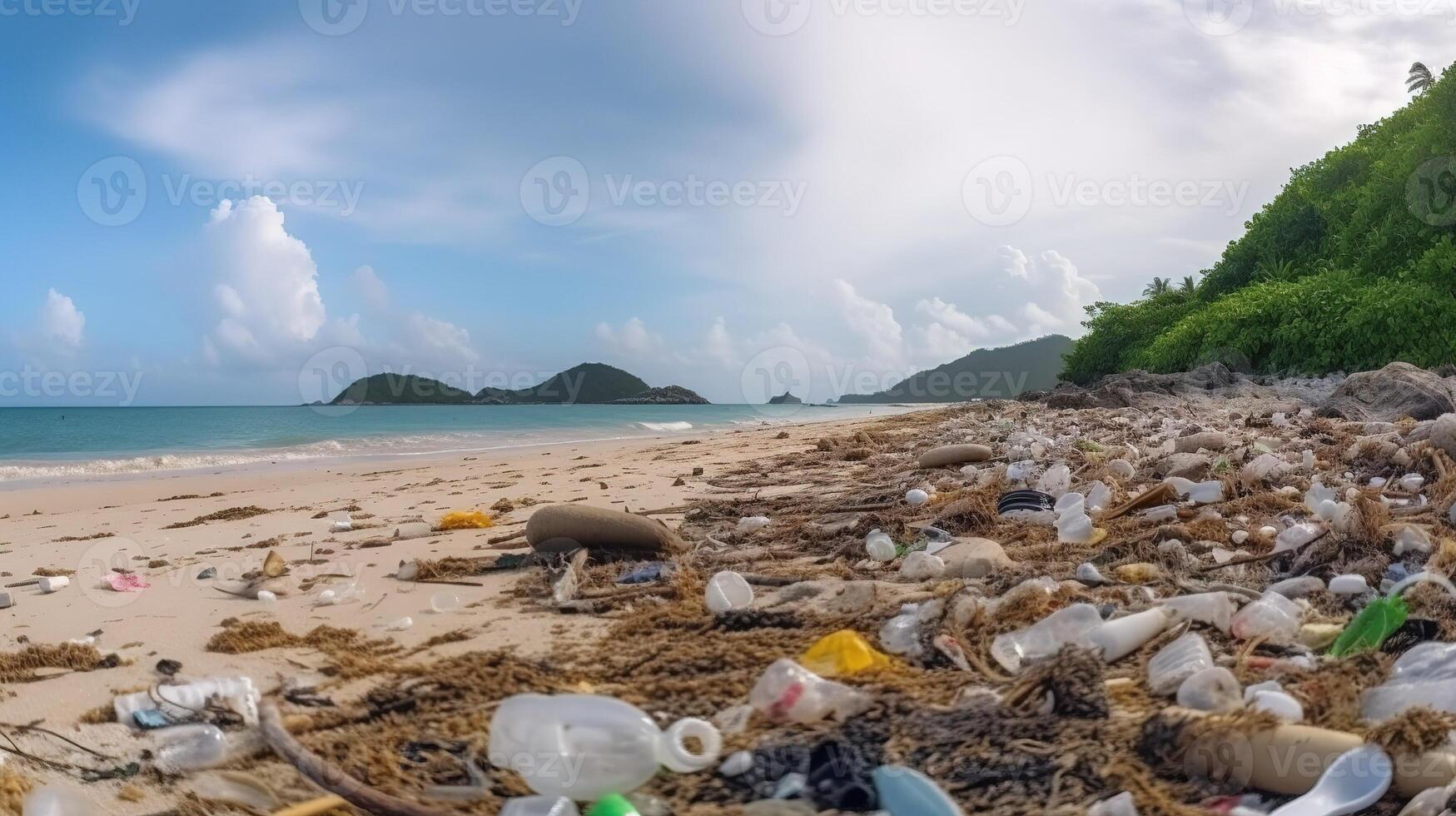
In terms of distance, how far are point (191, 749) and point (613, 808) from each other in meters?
1.23

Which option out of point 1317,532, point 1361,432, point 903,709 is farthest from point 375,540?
point 1361,432

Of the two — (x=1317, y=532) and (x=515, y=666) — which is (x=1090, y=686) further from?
(x=1317, y=532)

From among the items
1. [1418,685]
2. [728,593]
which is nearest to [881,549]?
[728,593]

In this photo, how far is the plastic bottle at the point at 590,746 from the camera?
167cm

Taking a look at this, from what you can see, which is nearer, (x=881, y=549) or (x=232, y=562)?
(x=881, y=549)

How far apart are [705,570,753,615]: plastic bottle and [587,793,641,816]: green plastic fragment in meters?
1.34

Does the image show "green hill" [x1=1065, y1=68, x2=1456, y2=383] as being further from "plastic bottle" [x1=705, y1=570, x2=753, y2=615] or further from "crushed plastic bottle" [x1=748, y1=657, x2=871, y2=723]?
"crushed plastic bottle" [x1=748, y1=657, x2=871, y2=723]

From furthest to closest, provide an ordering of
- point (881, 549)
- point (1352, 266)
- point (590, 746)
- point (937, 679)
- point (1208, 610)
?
point (1352, 266) < point (881, 549) < point (1208, 610) < point (937, 679) < point (590, 746)

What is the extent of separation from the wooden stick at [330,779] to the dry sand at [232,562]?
0.25 metres

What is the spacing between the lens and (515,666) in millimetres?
2400

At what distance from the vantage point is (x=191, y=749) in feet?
6.56

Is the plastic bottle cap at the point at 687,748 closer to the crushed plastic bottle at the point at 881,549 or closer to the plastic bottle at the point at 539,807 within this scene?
the plastic bottle at the point at 539,807

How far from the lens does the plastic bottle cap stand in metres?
1.72

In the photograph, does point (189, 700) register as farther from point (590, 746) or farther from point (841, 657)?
point (841, 657)
